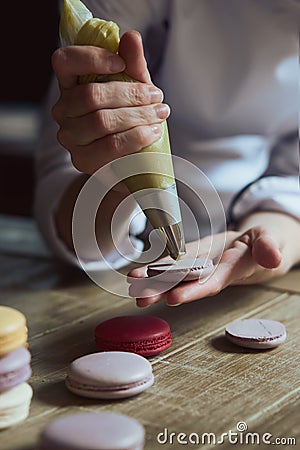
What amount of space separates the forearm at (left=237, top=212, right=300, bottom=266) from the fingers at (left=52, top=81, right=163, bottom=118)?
29 centimetres

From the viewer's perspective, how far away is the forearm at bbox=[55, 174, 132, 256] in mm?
942

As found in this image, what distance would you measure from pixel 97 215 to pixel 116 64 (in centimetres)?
30

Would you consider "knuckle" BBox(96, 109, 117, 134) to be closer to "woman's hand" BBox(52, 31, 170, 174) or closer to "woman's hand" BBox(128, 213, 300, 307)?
"woman's hand" BBox(52, 31, 170, 174)

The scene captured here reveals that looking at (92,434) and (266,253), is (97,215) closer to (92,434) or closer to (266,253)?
(266,253)

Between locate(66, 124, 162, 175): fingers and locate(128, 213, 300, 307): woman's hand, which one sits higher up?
locate(66, 124, 162, 175): fingers

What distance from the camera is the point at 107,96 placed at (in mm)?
733

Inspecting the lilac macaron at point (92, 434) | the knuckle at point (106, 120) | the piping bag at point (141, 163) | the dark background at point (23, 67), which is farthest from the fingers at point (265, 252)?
the dark background at point (23, 67)

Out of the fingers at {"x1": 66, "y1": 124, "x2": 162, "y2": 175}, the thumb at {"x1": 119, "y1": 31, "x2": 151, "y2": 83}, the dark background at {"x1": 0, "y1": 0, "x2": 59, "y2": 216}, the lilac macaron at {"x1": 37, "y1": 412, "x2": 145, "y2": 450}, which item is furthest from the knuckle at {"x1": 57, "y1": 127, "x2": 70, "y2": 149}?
the dark background at {"x1": 0, "y1": 0, "x2": 59, "y2": 216}

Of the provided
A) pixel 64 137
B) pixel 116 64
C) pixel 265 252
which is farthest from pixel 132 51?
pixel 265 252

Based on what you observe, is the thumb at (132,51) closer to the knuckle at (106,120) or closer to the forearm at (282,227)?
the knuckle at (106,120)

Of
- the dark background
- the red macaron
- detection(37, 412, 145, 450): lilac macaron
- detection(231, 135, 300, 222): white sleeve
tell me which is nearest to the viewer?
detection(37, 412, 145, 450): lilac macaron

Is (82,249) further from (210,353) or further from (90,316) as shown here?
(210,353)

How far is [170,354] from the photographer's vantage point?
0.75 metres

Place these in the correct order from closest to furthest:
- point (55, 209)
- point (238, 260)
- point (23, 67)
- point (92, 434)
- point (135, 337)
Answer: point (92, 434) → point (135, 337) → point (238, 260) → point (55, 209) → point (23, 67)
